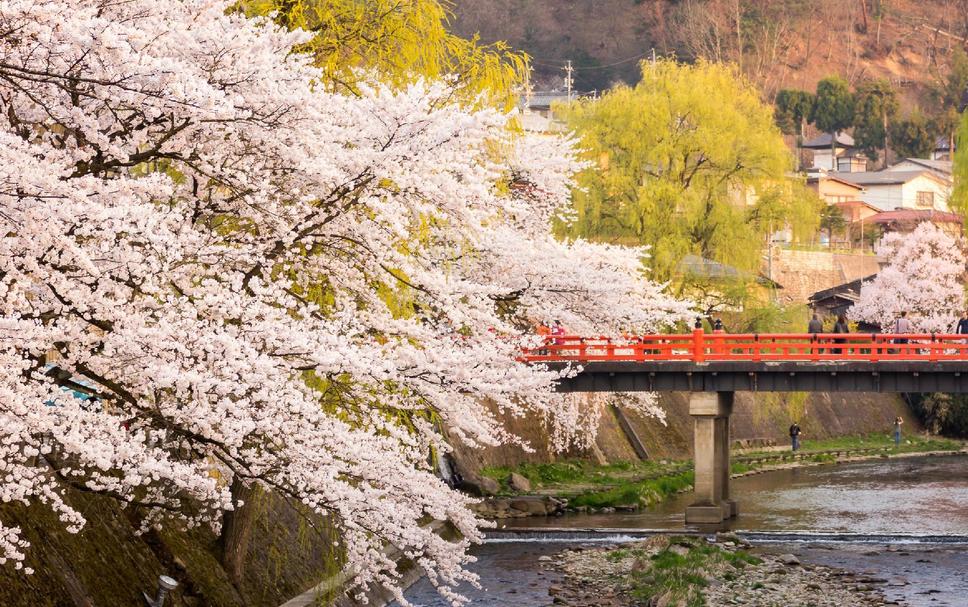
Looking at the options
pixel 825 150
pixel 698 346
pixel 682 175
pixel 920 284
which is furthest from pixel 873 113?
pixel 698 346

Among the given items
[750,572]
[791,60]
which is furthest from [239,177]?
[791,60]

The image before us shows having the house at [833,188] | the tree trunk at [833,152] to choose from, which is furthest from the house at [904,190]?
the tree trunk at [833,152]

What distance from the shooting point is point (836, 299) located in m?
69.6

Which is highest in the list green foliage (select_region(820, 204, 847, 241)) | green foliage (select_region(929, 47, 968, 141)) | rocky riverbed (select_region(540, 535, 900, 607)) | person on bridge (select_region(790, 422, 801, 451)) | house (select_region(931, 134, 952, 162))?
green foliage (select_region(929, 47, 968, 141))

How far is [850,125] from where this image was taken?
108188mm

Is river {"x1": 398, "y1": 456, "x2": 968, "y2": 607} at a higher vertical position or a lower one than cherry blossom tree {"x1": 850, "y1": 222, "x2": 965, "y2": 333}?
lower

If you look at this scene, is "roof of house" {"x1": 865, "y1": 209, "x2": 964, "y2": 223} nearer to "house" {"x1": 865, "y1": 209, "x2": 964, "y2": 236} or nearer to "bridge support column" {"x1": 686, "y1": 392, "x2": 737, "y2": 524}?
"house" {"x1": 865, "y1": 209, "x2": 964, "y2": 236}

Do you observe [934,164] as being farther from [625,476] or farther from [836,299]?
[625,476]

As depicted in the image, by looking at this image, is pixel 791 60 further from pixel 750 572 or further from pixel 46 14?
pixel 46 14

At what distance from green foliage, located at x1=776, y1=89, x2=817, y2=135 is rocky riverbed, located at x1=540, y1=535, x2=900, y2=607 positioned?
266 feet

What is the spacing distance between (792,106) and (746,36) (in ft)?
54.7

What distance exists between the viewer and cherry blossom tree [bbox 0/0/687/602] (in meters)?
10.4

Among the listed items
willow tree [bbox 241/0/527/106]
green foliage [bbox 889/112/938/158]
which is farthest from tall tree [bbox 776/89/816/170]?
willow tree [bbox 241/0/527/106]

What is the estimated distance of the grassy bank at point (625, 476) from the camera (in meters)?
35.2
